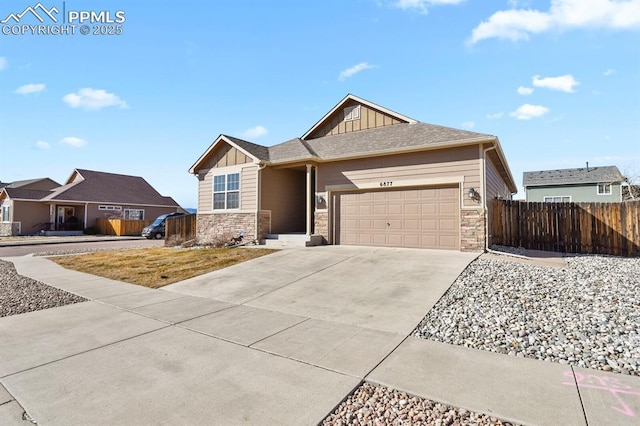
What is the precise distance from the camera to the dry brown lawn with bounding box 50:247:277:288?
8.52m

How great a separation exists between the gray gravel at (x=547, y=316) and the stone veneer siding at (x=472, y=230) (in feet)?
9.34

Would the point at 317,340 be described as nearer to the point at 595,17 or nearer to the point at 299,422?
the point at 299,422

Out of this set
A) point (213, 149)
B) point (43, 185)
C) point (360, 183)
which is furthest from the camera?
point (43, 185)

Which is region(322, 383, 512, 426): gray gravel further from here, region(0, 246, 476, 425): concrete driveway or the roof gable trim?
the roof gable trim

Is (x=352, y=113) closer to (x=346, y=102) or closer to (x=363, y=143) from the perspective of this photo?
(x=346, y=102)

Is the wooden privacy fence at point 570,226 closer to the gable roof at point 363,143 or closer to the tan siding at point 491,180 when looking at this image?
the tan siding at point 491,180

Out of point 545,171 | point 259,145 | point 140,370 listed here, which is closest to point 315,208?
point 259,145

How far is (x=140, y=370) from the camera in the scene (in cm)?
338

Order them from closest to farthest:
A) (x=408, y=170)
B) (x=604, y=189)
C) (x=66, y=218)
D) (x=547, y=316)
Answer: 1. (x=547, y=316)
2. (x=408, y=170)
3. (x=604, y=189)
4. (x=66, y=218)

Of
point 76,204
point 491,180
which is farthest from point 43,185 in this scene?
point 491,180

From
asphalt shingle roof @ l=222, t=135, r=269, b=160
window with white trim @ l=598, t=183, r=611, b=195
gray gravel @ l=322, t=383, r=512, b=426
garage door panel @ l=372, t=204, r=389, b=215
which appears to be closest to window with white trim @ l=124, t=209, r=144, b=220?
asphalt shingle roof @ l=222, t=135, r=269, b=160

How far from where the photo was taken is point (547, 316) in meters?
4.64

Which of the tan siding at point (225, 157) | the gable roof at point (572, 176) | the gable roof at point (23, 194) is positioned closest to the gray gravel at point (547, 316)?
the tan siding at point (225, 157)

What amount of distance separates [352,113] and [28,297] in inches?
532
